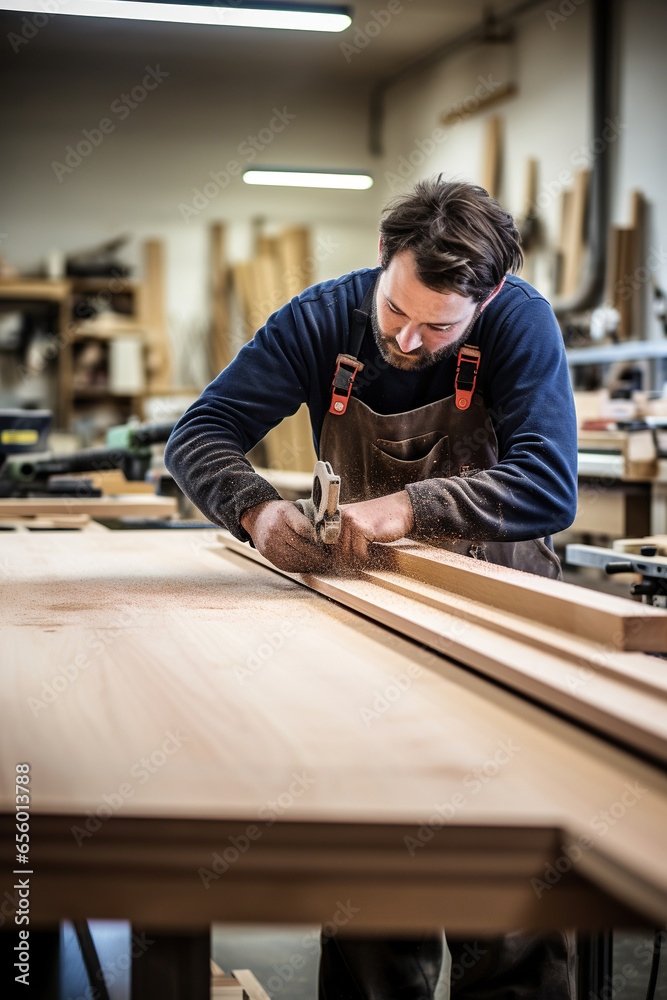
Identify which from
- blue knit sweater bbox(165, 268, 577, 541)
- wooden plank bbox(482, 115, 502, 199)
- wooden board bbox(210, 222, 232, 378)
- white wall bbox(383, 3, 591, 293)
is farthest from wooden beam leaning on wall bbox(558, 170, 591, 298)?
blue knit sweater bbox(165, 268, 577, 541)

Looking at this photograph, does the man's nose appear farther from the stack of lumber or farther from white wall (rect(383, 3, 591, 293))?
white wall (rect(383, 3, 591, 293))

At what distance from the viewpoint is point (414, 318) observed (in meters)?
1.90

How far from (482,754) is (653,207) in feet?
19.7

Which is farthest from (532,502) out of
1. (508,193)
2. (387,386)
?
(508,193)

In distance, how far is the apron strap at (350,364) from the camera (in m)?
2.09

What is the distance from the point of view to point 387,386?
83.6 inches

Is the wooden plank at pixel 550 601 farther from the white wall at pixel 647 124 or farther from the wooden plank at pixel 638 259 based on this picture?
the wooden plank at pixel 638 259

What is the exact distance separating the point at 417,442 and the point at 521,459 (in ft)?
1.10

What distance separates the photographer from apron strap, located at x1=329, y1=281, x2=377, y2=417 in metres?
2.09

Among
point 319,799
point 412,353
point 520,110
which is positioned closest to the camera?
point 319,799

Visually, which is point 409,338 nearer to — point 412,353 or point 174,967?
point 412,353

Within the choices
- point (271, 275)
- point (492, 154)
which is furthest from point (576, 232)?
point (271, 275)

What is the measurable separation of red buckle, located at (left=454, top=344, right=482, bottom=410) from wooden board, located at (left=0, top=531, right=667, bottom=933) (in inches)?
39.7

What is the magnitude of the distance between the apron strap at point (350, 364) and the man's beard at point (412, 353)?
3 centimetres
